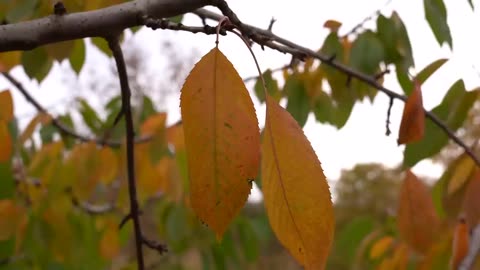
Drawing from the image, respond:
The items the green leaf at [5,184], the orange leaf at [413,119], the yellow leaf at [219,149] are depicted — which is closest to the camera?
the yellow leaf at [219,149]

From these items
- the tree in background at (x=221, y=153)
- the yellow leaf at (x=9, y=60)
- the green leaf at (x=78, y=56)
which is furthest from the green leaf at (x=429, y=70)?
the yellow leaf at (x=9, y=60)

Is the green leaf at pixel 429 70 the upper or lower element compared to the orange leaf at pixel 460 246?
upper

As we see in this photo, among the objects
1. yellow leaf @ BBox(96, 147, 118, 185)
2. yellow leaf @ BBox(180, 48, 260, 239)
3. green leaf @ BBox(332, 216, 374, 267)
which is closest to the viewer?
yellow leaf @ BBox(180, 48, 260, 239)

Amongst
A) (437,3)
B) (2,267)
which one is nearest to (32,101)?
(2,267)

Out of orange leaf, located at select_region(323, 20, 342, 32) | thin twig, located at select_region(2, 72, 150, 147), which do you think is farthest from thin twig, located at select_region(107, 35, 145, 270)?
thin twig, located at select_region(2, 72, 150, 147)

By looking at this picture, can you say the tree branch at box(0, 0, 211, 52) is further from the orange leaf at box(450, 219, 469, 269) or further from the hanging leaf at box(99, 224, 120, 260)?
the hanging leaf at box(99, 224, 120, 260)

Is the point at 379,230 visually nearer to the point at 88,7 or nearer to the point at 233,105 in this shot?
the point at 88,7

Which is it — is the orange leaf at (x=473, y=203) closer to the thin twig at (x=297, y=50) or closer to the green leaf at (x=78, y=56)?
the thin twig at (x=297, y=50)

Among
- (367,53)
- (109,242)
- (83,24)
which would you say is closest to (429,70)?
→ (367,53)
